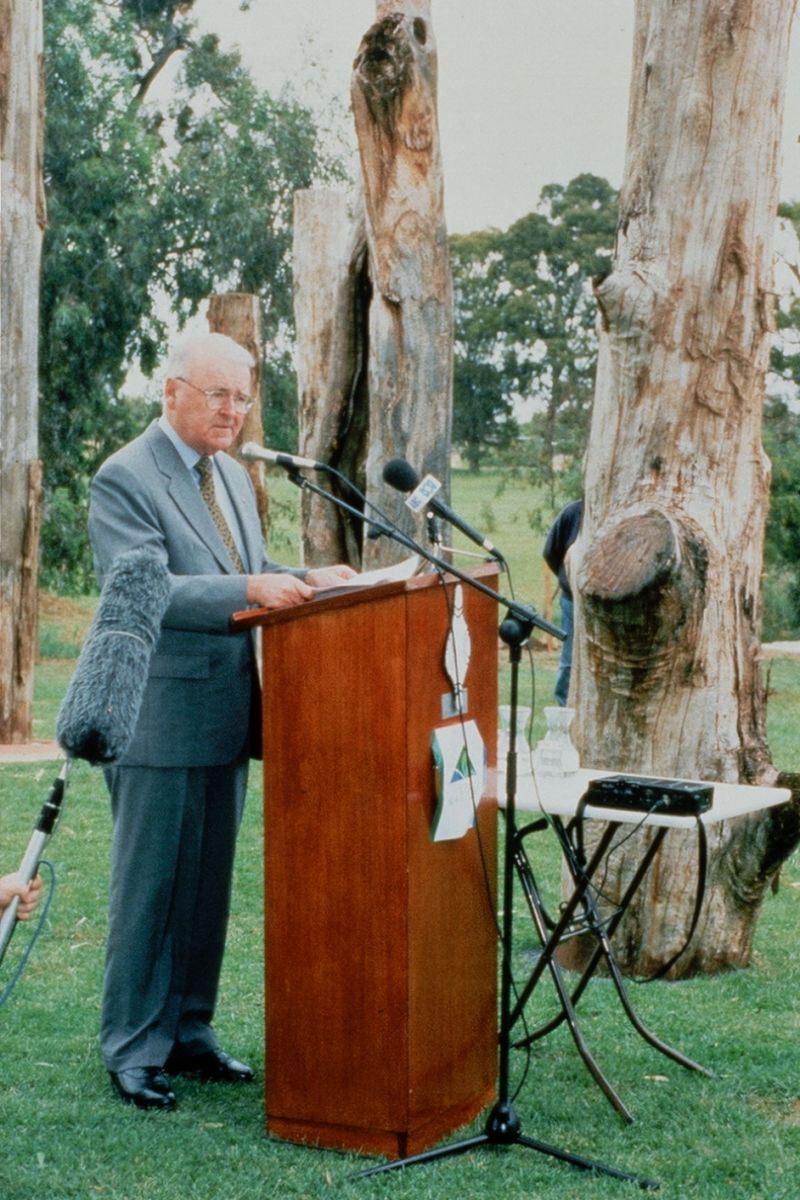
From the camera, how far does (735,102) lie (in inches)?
223

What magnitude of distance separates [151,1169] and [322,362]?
634 centimetres

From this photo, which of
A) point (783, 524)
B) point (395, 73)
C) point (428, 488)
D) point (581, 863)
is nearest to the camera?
point (428, 488)

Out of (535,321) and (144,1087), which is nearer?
(144,1087)

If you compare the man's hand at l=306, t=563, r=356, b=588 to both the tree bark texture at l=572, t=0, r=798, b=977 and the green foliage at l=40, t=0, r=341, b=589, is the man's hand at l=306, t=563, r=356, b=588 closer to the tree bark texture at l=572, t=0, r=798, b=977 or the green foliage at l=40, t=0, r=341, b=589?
the tree bark texture at l=572, t=0, r=798, b=977

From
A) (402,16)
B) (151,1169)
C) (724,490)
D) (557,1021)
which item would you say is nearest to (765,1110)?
(557,1021)

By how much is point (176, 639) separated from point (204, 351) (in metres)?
0.80

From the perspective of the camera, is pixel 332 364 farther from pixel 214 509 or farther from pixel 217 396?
pixel 217 396

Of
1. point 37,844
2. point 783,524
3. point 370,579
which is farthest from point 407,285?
point 783,524

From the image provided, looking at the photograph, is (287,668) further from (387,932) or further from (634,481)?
(634,481)

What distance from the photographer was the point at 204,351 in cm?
454

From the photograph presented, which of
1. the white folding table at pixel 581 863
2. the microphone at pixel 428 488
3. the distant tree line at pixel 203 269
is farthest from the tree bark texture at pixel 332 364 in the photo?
the distant tree line at pixel 203 269

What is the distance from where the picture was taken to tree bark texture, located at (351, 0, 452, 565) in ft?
27.0

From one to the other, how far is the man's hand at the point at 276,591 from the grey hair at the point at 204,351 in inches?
26.8

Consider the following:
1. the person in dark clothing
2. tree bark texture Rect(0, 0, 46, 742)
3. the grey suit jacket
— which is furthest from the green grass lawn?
tree bark texture Rect(0, 0, 46, 742)
